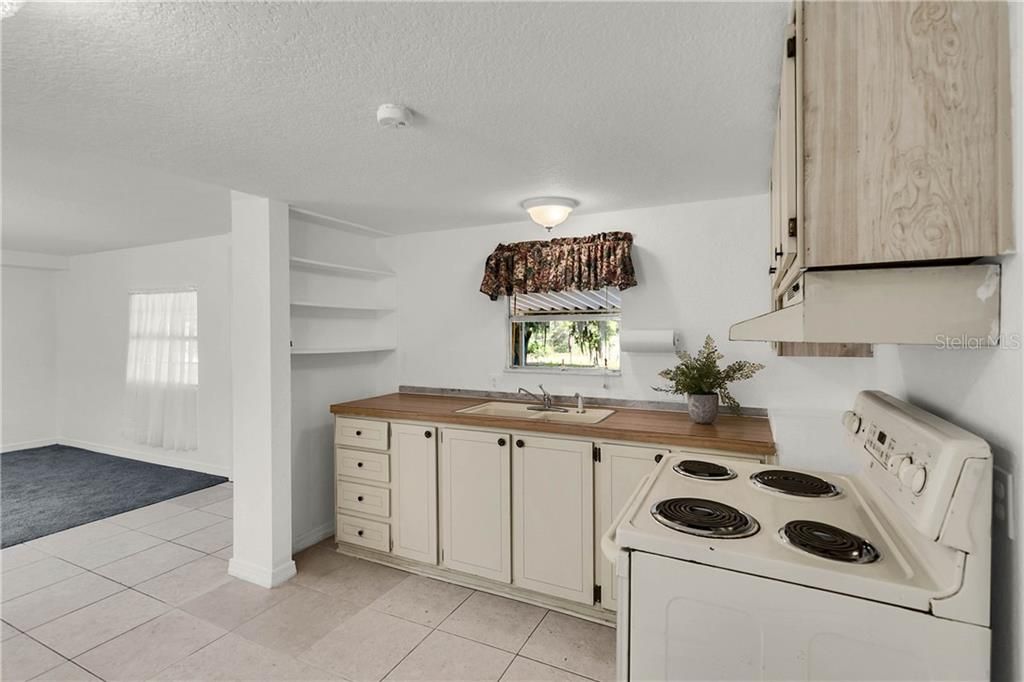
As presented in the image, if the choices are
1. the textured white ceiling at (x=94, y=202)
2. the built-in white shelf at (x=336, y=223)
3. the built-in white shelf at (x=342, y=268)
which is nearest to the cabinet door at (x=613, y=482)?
the built-in white shelf at (x=342, y=268)

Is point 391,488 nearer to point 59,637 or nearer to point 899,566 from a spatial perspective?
point 59,637

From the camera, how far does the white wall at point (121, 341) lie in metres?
4.89

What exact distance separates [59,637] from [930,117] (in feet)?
12.7

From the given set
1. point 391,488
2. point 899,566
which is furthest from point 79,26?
point 391,488

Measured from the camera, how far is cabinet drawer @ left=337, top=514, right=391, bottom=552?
3201 mm

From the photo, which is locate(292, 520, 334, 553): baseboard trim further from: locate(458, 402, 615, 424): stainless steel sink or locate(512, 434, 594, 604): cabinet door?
locate(512, 434, 594, 604): cabinet door

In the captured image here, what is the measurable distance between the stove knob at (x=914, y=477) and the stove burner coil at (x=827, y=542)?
183 mm

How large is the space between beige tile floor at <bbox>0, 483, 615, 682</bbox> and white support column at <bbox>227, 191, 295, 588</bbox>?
226mm

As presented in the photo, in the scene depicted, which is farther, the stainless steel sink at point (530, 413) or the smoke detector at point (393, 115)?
the stainless steel sink at point (530, 413)

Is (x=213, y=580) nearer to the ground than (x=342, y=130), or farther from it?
nearer to the ground

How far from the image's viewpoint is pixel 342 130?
199 cm

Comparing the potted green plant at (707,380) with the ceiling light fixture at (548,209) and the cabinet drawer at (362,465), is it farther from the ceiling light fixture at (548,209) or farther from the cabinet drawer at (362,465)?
the cabinet drawer at (362,465)

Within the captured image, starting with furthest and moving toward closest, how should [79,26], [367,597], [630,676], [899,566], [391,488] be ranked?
[391,488] → [367,597] → [79,26] → [630,676] → [899,566]

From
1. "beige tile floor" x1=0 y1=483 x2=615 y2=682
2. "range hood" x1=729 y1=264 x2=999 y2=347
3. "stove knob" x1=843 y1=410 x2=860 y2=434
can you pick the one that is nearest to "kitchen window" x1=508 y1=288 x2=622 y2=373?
"beige tile floor" x1=0 y1=483 x2=615 y2=682
